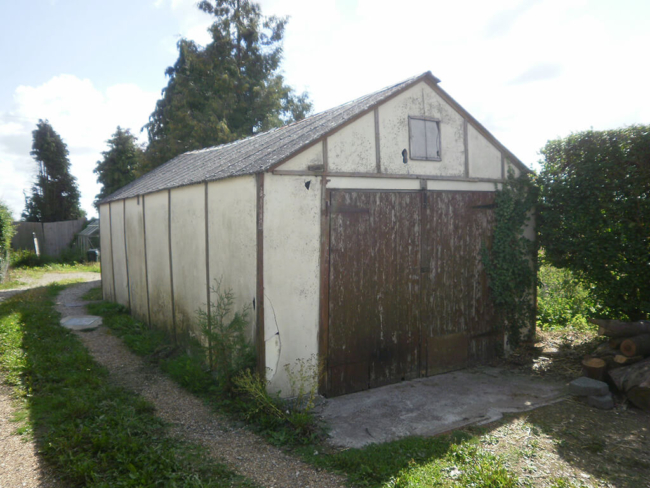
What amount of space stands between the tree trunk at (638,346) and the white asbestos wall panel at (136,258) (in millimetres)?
8671

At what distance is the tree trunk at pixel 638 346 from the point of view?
6.19 m

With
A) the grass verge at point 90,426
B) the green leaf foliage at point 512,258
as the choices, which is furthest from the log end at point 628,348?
the grass verge at point 90,426

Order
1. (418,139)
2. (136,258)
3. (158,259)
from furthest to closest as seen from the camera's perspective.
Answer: (136,258)
(158,259)
(418,139)

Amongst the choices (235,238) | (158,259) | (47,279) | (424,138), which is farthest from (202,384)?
(47,279)

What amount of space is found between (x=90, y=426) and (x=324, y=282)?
10.2 feet

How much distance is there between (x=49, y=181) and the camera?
29.6 meters

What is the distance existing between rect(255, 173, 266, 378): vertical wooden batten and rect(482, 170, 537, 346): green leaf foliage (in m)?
3.89

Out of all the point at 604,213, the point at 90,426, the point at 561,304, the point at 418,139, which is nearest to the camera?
the point at 90,426

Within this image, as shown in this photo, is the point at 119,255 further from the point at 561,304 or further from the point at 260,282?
the point at 561,304

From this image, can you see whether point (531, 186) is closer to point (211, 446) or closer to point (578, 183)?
point (578, 183)

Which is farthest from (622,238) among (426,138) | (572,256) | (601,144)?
(426,138)

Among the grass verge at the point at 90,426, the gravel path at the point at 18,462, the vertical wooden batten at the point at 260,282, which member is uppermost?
the vertical wooden batten at the point at 260,282

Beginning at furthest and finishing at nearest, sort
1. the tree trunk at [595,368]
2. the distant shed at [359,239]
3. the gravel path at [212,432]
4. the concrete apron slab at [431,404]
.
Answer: the tree trunk at [595,368] → the distant shed at [359,239] → the concrete apron slab at [431,404] → the gravel path at [212,432]

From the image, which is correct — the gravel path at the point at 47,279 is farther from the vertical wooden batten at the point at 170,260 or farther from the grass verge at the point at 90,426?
the vertical wooden batten at the point at 170,260
